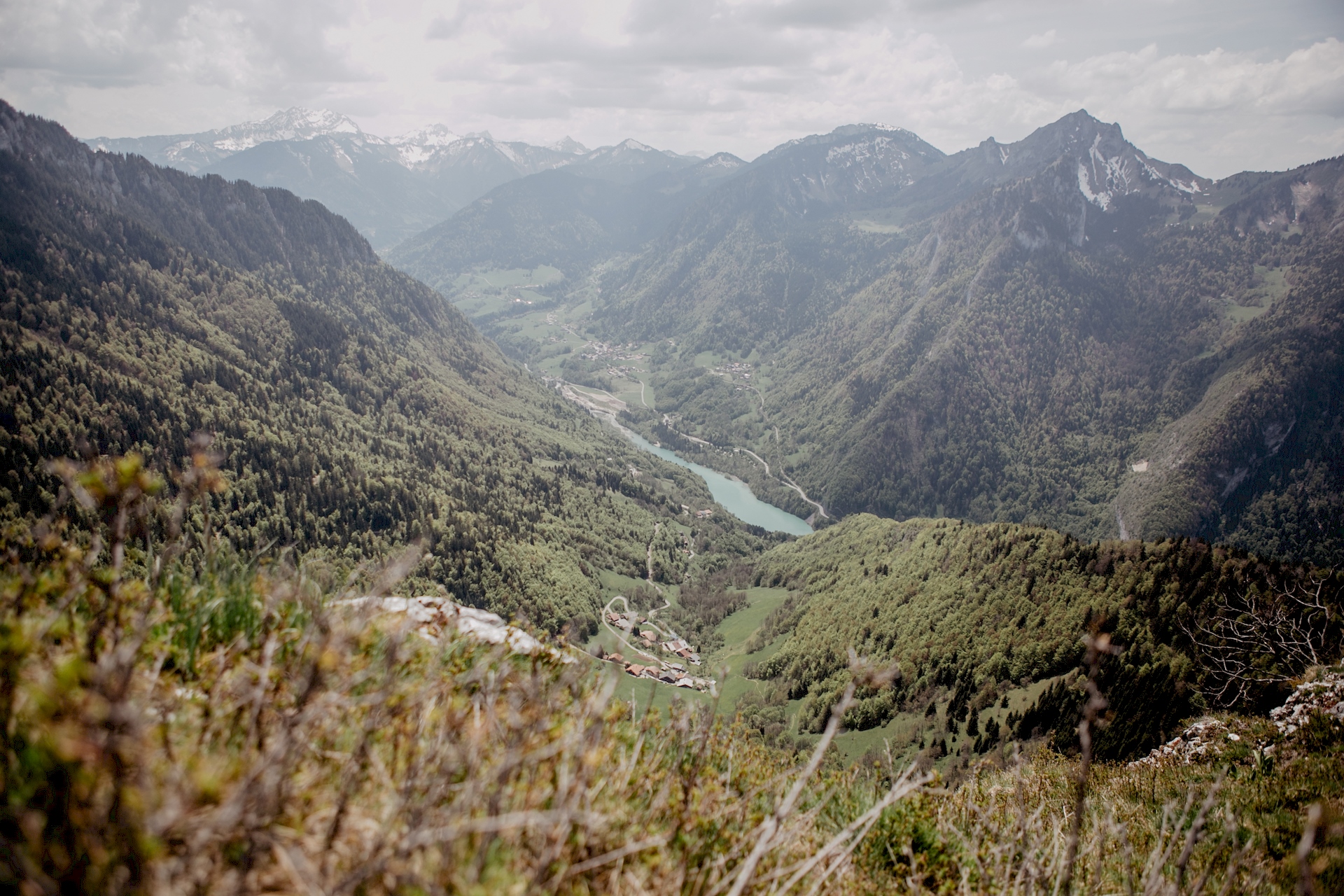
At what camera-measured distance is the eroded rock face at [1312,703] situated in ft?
56.5

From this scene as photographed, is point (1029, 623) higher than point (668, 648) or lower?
higher

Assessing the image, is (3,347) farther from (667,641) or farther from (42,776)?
(42,776)

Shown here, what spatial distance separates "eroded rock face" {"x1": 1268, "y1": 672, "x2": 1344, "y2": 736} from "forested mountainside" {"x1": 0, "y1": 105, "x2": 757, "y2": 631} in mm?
50367

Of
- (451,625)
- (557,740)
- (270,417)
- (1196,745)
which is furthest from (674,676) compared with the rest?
(270,417)

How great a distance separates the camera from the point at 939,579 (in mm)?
92500

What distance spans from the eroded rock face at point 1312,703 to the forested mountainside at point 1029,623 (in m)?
4.71

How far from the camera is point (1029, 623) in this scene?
72312 millimetres

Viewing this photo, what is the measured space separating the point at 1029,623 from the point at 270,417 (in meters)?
133

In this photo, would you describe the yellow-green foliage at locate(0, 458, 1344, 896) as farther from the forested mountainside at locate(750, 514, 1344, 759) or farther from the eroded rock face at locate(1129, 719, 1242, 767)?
the forested mountainside at locate(750, 514, 1344, 759)

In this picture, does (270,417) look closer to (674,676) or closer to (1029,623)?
(674,676)

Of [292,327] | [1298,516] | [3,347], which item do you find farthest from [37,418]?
[1298,516]

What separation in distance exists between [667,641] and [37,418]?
316 feet

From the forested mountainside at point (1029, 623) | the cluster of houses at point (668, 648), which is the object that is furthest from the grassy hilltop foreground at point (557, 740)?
the cluster of houses at point (668, 648)

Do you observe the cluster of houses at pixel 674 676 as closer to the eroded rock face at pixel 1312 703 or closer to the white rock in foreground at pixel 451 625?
the eroded rock face at pixel 1312 703
